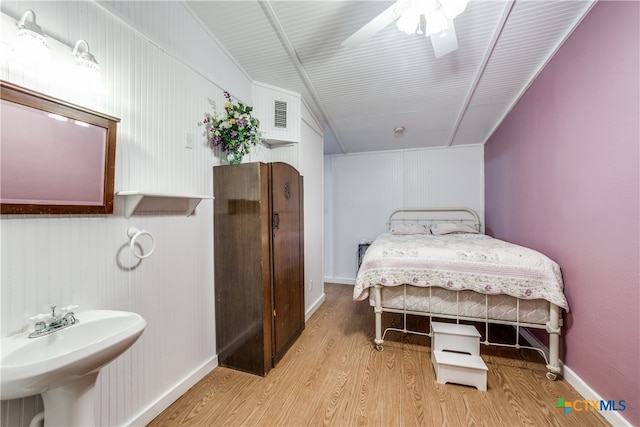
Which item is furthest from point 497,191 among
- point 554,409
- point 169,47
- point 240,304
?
point 169,47

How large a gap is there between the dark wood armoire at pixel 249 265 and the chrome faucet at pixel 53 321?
0.96 m

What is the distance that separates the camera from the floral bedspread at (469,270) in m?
1.77

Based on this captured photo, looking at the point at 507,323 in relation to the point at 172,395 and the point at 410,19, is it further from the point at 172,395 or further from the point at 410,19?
the point at 172,395

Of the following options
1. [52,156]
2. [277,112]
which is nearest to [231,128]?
[277,112]

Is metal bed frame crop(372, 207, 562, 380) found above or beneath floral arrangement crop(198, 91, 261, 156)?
beneath

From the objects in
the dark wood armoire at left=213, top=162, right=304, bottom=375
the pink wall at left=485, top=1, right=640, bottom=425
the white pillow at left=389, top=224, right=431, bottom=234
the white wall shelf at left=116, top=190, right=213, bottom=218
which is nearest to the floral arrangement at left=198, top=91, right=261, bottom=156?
the dark wood armoire at left=213, top=162, right=304, bottom=375

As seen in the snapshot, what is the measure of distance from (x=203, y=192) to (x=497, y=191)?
376 centimetres

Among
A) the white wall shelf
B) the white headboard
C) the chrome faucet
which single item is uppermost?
the white wall shelf

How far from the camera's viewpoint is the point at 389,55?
1.95 metres

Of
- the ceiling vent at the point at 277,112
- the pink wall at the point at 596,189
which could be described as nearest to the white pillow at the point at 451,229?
the pink wall at the point at 596,189

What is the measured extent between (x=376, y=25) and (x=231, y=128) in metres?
1.26

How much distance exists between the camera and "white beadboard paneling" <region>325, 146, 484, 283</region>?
13.3 ft
